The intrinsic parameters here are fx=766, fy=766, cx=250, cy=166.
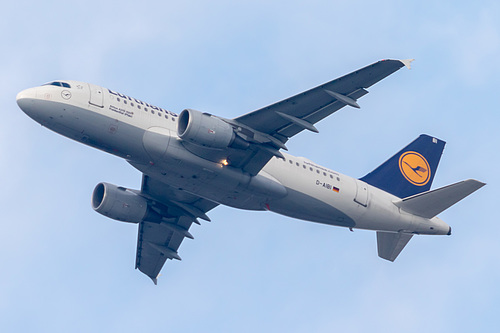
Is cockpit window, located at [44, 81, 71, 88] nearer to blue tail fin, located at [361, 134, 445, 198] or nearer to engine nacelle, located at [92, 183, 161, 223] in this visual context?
engine nacelle, located at [92, 183, 161, 223]

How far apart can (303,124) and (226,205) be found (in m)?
7.21

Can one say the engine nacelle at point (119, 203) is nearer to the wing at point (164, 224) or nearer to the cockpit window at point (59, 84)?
the wing at point (164, 224)

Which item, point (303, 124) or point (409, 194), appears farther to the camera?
point (409, 194)

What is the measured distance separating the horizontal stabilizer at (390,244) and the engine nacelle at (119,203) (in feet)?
48.1

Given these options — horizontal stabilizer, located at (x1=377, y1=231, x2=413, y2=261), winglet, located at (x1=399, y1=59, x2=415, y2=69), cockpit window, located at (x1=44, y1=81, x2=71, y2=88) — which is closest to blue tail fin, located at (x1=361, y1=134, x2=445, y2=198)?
horizontal stabilizer, located at (x1=377, y1=231, x2=413, y2=261)

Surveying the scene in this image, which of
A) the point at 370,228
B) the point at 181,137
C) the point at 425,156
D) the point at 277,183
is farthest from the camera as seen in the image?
the point at 425,156

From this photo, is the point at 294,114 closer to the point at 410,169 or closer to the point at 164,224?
the point at 410,169

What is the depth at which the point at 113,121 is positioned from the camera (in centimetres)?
3859

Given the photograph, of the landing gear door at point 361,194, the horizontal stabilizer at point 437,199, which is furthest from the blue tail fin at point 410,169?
the landing gear door at point 361,194

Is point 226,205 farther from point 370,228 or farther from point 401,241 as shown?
point 401,241

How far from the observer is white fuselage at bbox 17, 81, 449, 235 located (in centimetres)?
3834

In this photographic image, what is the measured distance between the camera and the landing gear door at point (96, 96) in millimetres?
38625

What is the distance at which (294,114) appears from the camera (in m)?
39.1

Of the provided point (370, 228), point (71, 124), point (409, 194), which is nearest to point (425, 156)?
point (409, 194)
